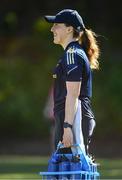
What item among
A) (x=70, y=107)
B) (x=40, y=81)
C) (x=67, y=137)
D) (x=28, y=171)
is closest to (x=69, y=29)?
(x=70, y=107)

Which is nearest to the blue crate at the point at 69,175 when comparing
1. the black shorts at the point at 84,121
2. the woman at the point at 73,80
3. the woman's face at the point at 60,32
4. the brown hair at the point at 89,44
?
the woman at the point at 73,80

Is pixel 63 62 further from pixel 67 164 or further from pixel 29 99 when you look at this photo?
pixel 29 99

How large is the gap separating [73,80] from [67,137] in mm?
479

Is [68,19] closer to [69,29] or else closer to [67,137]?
[69,29]

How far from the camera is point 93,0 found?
2719cm

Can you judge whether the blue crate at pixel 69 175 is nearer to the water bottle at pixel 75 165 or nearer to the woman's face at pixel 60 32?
the water bottle at pixel 75 165

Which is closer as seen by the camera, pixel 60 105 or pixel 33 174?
pixel 60 105

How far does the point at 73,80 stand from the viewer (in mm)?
7559

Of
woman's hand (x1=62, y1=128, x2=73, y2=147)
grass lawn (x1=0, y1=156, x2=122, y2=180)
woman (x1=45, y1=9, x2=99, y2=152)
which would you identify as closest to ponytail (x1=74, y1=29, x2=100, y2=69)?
woman (x1=45, y1=9, x2=99, y2=152)

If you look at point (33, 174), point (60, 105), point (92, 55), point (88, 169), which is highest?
point (33, 174)

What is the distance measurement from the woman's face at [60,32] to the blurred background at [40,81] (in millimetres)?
14598

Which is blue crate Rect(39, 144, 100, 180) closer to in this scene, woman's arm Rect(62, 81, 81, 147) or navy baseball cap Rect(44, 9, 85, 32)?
woman's arm Rect(62, 81, 81, 147)

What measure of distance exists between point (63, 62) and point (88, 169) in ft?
3.09

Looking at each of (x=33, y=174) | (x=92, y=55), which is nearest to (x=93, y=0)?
(x=33, y=174)
